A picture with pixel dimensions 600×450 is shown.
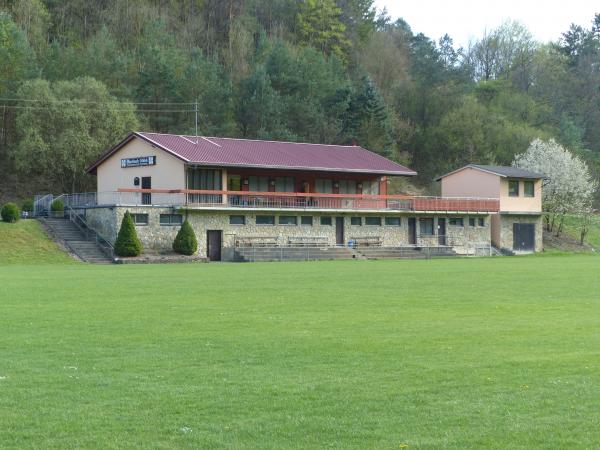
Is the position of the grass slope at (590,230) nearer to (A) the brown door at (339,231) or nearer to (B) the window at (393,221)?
(B) the window at (393,221)

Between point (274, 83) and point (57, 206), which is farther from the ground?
point (274, 83)

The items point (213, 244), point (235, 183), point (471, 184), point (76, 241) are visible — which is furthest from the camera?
point (471, 184)

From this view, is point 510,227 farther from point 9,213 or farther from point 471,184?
point 9,213

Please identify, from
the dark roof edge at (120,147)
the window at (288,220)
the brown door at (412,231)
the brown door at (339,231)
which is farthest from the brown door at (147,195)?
the brown door at (412,231)

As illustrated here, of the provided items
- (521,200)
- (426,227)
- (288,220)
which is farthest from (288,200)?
(521,200)

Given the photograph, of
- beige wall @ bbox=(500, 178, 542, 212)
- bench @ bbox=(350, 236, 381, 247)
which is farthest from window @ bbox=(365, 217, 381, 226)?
beige wall @ bbox=(500, 178, 542, 212)

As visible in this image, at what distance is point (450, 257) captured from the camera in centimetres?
6406

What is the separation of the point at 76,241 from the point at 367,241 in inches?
804

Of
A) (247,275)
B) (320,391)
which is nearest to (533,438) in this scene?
(320,391)

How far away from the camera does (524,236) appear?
2869 inches

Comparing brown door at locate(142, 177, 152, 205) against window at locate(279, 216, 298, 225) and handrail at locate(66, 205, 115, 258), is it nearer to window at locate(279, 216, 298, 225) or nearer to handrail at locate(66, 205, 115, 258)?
handrail at locate(66, 205, 115, 258)

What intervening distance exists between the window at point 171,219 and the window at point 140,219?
1.05 meters

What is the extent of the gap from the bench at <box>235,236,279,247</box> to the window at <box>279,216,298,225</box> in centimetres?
132

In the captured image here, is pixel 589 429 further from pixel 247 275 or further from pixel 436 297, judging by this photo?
pixel 247 275
